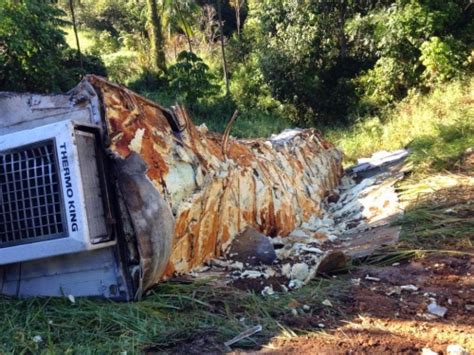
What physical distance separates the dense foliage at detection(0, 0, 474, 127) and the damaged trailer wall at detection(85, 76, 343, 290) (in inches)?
313

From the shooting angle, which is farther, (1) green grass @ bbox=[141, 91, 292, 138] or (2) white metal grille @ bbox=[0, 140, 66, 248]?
(1) green grass @ bbox=[141, 91, 292, 138]

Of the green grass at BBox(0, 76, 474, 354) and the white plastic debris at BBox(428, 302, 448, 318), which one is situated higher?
the green grass at BBox(0, 76, 474, 354)

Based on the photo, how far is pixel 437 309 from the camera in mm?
2512

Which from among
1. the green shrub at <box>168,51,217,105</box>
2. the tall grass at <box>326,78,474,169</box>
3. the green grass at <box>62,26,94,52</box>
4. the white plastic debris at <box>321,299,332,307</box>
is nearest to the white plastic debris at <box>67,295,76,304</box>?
the white plastic debris at <box>321,299,332,307</box>

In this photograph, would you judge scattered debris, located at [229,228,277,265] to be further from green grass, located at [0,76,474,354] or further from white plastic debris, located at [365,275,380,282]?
white plastic debris, located at [365,275,380,282]

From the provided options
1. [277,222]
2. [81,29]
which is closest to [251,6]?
[81,29]

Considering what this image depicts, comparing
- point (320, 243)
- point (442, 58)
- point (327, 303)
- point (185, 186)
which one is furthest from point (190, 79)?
point (327, 303)

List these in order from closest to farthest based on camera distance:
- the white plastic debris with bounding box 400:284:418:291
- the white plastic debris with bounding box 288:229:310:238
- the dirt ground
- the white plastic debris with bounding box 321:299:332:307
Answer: the dirt ground → the white plastic debris with bounding box 321:299:332:307 → the white plastic debris with bounding box 400:284:418:291 → the white plastic debris with bounding box 288:229:310:238

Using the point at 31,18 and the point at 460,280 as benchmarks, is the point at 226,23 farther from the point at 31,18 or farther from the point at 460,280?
the point at 460,280

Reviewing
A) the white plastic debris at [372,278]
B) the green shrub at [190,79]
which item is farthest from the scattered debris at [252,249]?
the green shrub at [190,79]

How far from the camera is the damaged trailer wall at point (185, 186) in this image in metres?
2.82

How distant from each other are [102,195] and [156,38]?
16.4m

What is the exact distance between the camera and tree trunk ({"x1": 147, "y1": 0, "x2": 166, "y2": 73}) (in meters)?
17.6

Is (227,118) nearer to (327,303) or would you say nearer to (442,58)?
(442,58)
